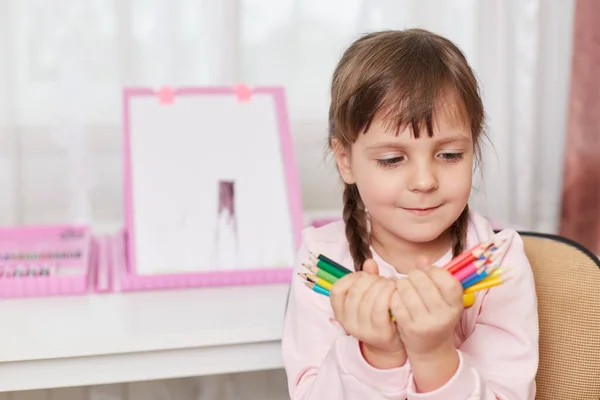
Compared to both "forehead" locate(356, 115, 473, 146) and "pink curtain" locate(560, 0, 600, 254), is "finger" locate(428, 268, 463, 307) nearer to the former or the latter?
"forehead" locate(356, 115, 473, 146)

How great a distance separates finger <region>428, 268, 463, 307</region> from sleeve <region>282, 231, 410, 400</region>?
104 millimetres

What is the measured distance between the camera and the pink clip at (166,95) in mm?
1360

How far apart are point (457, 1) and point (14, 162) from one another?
0.89m

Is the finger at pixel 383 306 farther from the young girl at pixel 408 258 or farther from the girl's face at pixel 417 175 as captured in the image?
the girl's face at pixel 417 175

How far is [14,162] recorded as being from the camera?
1.45 meters

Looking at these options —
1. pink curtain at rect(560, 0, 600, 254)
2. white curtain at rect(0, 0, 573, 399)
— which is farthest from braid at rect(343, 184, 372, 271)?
pink curtain at rect(560, 0, 600, 254)

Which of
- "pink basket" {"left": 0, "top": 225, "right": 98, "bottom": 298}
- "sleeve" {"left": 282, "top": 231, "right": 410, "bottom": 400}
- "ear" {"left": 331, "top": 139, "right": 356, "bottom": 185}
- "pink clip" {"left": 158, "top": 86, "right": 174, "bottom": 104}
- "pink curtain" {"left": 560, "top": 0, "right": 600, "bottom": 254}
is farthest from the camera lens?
"pink curtain" {"left": 560, "top": 0, "right": 600, "bottom": 254}

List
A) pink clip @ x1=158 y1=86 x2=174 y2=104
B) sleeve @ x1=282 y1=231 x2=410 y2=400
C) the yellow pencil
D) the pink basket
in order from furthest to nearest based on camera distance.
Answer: pink clip @ x1=158 y1=86 x2=174 y2=104, the pink basket, sleeve @ x1=282 y1=231 x2=410 y2=400, the yellow pencil

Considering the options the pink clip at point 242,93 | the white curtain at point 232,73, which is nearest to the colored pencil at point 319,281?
the pink clip at point 242,93

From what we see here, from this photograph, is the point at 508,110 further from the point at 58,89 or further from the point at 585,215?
the point at 58,89

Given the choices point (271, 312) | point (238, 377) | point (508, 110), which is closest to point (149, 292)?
point (271, 312)

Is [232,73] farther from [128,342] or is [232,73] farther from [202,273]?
[128,342]

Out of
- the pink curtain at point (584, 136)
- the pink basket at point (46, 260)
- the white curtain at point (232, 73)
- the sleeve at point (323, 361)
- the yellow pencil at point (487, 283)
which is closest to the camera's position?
the yellow pencil at point (487, 283)

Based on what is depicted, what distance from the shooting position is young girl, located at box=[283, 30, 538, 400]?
2.46 ft
